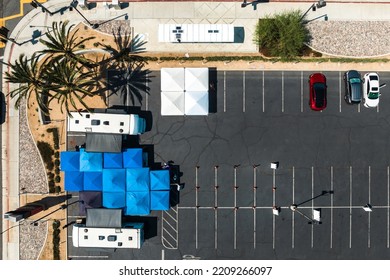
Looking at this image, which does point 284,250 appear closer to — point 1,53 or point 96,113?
point 96,113

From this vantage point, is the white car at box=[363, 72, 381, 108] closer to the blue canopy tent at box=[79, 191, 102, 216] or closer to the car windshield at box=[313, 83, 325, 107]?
the car windshield at box=[313, 83, 325, 107]

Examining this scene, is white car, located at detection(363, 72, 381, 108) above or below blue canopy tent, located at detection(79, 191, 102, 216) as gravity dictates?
above

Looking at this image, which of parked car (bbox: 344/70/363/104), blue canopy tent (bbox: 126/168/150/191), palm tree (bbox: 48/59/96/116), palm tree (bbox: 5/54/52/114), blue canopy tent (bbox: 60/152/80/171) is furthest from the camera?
parked car (bbox: 344/70/363/104)

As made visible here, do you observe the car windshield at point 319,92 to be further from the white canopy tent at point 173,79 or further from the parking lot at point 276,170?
the white canopy tent at point 173,79

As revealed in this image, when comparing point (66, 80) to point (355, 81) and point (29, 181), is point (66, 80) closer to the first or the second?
point (29, 181)

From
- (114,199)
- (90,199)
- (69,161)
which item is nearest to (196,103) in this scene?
(114,199)

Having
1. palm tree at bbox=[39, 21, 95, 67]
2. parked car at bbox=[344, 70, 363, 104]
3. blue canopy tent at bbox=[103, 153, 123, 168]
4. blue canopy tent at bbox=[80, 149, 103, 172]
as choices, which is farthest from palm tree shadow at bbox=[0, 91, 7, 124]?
parked car at bbox=[344, 70, 363, 104]
